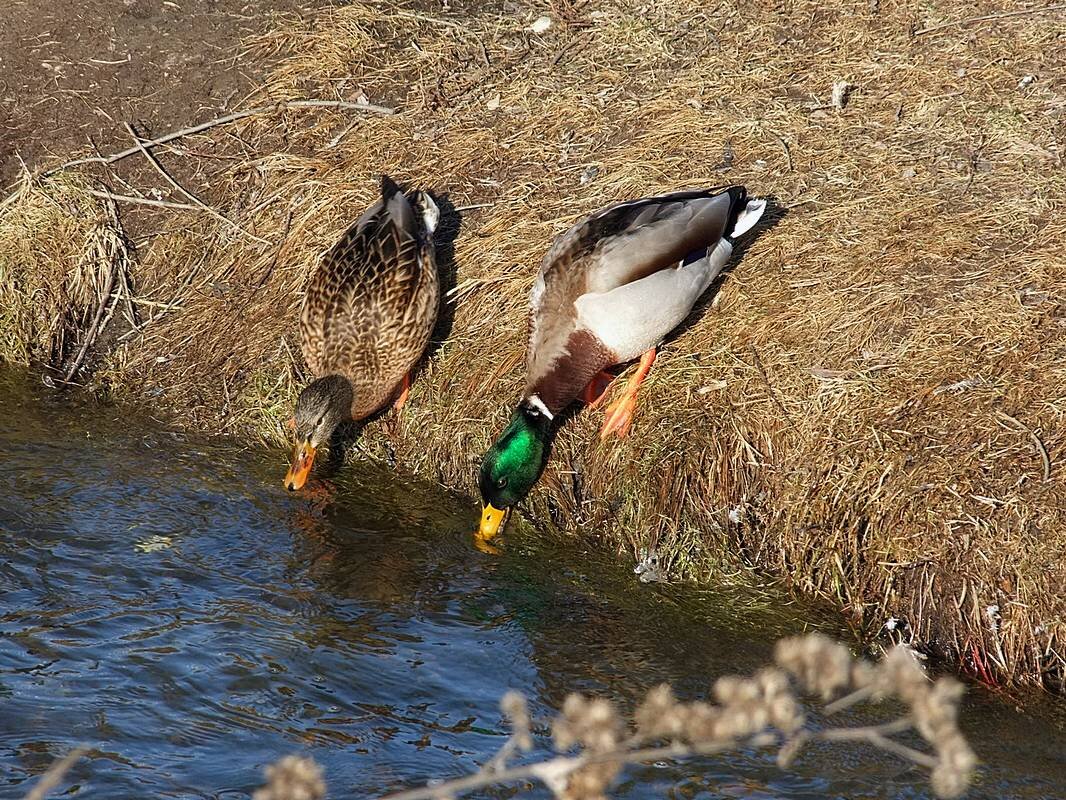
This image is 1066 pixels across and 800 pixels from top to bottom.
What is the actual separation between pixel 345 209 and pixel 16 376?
177cm

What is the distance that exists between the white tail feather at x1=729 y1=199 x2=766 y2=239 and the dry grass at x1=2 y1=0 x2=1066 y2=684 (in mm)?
240

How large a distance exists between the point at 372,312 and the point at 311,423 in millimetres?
574

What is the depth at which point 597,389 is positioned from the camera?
214 inches

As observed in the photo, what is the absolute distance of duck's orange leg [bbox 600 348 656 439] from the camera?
5.14 meters

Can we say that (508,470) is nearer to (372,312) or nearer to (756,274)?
(372,312)

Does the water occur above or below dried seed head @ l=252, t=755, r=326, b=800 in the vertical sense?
below

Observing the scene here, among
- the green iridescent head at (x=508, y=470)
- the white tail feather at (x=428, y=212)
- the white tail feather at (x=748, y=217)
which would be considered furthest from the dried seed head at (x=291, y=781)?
the white tail feather at (x=428, y=212)

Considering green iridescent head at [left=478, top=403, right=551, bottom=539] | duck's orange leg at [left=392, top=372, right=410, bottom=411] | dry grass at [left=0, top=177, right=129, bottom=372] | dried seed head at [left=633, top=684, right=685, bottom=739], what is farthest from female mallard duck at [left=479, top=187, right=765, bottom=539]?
dried seed head at [left=633, top=684, right=685, bottom=739]

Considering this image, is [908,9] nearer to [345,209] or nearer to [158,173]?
[345,209]

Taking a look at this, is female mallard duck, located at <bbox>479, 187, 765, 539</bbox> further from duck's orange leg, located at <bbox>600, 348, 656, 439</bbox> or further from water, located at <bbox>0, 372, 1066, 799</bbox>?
water, located at <bbox>0, 372, 1066, 799</bbox>

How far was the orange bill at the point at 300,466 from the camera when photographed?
5.07 m

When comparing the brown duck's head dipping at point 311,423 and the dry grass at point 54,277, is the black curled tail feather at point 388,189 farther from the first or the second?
the dry grass at point 54,277

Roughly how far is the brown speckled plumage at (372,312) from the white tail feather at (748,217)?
1.33m

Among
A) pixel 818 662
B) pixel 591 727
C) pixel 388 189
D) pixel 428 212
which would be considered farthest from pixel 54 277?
pixel 818 662
